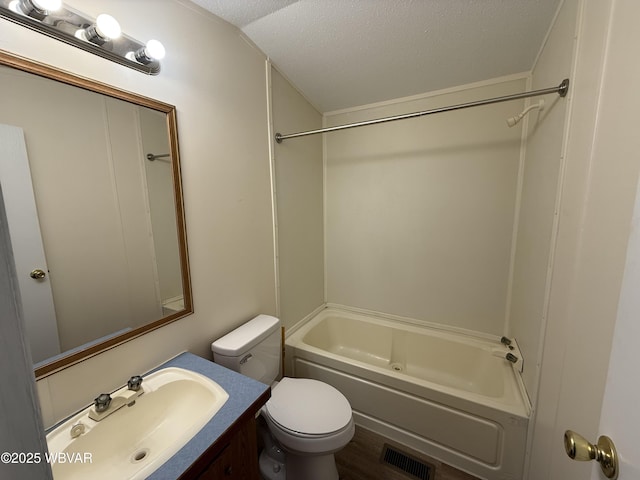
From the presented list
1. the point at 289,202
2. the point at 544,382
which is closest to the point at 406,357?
the point at 544,382

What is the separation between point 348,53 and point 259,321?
1697 mm

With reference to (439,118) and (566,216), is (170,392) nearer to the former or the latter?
(566,216)

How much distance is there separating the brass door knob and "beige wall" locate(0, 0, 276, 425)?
325 mm

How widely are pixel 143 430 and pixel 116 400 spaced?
0.15 metres

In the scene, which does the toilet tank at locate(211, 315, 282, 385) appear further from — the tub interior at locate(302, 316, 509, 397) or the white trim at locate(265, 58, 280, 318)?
the tub interior at locate(302, 316, 509, 397)

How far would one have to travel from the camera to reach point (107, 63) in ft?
3.04

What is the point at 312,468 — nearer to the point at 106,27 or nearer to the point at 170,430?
the point at 170,430

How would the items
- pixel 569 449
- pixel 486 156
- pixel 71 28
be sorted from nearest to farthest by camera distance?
1. pixel 569 449
2. pixel 71 28
3. pixel 486 156

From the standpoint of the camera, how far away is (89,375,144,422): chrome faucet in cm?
88

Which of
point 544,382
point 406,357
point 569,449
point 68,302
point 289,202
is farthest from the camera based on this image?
point 406,357

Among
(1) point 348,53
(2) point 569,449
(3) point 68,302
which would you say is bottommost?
(2) point 569,449

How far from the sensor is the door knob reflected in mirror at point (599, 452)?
1.47ft

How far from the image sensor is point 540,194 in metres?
1.34

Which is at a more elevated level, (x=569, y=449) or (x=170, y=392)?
(x=569, y=449)
